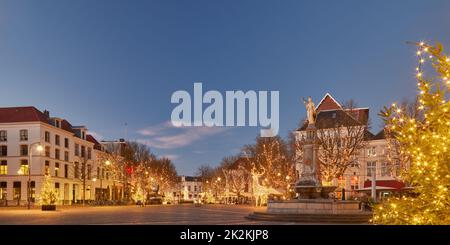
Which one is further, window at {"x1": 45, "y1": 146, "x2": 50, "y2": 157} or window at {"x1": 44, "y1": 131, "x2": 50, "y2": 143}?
window at {"x1": 44, "y1": 131, "x2": 50, "y2": 143}

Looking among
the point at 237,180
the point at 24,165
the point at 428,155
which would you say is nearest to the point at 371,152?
the point at 237,180

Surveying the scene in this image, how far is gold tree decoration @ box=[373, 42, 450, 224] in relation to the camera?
26.7ft

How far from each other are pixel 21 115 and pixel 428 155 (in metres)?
76.9

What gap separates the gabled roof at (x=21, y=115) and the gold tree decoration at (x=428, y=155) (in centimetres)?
7326

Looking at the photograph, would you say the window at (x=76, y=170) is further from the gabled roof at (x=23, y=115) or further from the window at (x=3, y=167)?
the window at (x=3, y=167)

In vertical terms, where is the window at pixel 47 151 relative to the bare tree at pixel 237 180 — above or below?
above

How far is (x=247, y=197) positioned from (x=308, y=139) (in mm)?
83856

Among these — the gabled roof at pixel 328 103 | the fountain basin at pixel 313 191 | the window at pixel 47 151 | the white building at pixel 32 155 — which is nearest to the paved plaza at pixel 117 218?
the fountain basin at pixel 313 191

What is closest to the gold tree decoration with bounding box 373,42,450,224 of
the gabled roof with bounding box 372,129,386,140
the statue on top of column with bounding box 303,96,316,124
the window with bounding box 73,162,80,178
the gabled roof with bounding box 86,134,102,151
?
the statue on top of column with bounding box 303,96,316,124

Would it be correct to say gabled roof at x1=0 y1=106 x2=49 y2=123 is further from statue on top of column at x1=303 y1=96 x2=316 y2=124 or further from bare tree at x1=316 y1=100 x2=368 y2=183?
statue on top of column at x1=303 y1=96 x2=316 y2=124

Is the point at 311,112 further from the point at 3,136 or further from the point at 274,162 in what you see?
the point at 3,136

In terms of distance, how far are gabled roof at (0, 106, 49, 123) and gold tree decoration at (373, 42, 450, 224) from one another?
240 feet

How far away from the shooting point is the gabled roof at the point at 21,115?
75.5 m
